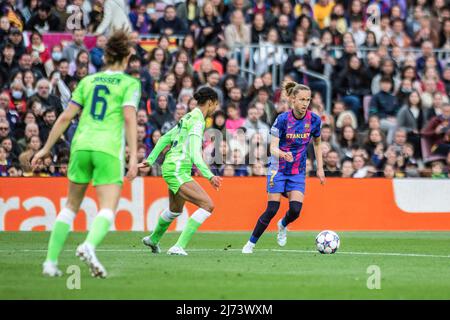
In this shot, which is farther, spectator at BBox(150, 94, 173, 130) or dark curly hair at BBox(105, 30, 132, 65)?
spectator at BBox(150, 94, 173, 130)

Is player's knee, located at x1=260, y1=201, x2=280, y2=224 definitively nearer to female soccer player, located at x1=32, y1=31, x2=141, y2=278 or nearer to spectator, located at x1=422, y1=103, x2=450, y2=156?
female soccer player, located at x1=32, y1=31, x2=141, y2=278

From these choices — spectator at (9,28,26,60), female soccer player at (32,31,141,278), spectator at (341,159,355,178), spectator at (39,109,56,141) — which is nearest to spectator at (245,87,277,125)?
spectator at (341,159,355,178)

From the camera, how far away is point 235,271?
488 inches

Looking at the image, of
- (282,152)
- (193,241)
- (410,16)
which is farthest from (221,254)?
(410,16)

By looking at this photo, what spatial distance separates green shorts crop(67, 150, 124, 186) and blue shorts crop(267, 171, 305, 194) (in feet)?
16.5

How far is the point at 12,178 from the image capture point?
2003 cm

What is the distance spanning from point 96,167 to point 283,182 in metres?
5.32

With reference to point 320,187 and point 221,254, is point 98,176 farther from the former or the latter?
point 320,187

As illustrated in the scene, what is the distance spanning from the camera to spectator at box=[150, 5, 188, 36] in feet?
80.6

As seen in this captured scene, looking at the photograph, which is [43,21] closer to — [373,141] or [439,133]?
[373,141]

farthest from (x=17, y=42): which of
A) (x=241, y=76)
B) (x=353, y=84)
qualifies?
(x=353, y=84)

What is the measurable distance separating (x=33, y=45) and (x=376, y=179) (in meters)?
7.91

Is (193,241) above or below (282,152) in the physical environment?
below

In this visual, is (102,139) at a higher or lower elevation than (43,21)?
lower
